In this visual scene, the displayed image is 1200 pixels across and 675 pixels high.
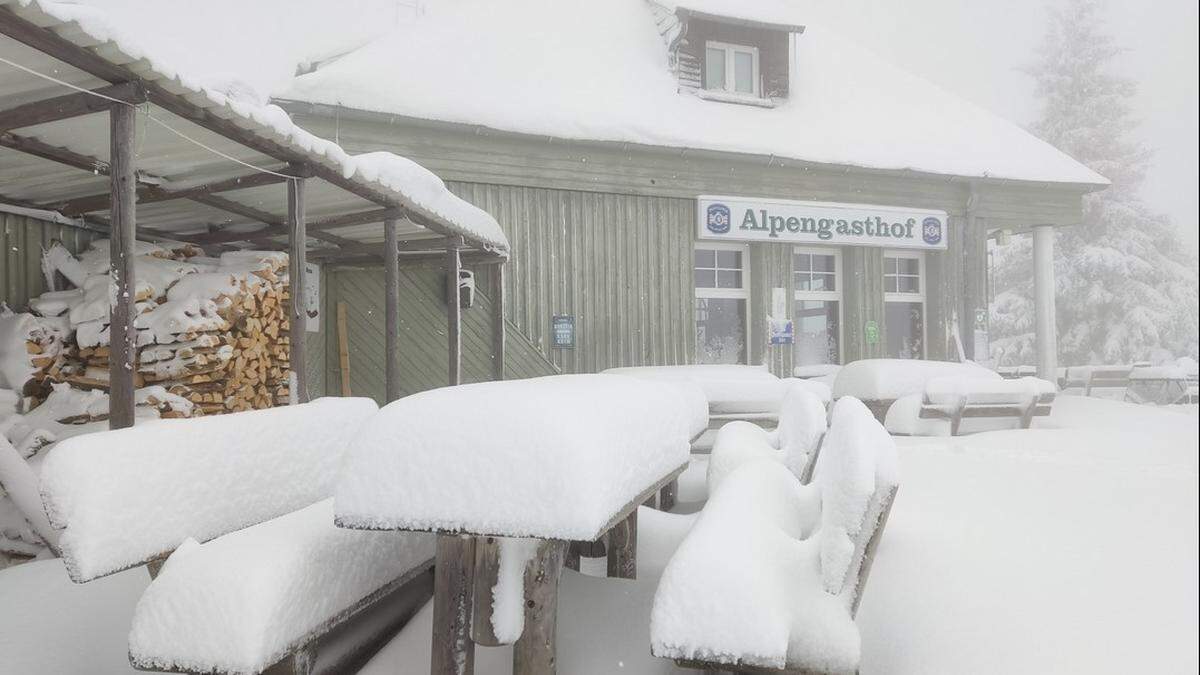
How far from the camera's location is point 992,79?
13258mm

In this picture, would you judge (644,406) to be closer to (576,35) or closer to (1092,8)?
(576,35)

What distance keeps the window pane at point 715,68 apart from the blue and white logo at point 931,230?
12.6ft

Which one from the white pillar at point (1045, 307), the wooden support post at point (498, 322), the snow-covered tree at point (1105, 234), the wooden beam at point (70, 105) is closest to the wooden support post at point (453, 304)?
the wooden support post at point (498, 322)

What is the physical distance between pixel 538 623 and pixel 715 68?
1005 centimetres

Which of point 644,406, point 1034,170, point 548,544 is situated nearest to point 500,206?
point 644,406

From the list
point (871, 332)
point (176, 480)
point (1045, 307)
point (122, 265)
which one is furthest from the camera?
point (1045, 307)

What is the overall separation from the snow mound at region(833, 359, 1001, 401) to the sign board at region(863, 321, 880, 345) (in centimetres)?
210

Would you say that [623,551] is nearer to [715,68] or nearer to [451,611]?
[451,611]

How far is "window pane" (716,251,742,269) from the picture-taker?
32.1 ft

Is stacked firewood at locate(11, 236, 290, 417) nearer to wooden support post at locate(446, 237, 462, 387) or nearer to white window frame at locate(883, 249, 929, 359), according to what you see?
wooden support post at locate(446, 237, 462, 387)

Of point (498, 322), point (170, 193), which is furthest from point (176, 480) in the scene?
point (498, 322)

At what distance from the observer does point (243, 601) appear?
186cm

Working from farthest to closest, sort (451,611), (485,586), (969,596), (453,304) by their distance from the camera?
1. (453,304)
2. (969,596)
3. (451,611)
4. (485,586)

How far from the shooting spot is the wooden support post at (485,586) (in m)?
1.89
